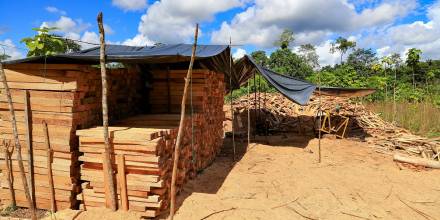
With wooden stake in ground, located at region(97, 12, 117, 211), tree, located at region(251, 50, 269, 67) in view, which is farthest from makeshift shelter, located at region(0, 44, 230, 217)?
tree, located at region(251, 50, 269, 67)

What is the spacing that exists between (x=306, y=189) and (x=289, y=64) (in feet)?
63.2

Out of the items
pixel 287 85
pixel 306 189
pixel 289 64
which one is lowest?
pixel 306 189

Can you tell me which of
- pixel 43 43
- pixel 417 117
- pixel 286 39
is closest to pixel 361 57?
pixel 286 39

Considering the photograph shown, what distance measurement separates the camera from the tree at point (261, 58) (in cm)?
2594

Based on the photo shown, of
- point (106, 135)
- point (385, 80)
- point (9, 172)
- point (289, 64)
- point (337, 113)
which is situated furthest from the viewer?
point (289, 64)

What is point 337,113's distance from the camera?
488 inches

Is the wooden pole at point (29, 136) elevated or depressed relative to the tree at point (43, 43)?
depressed

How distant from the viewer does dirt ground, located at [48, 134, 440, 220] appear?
206 inches

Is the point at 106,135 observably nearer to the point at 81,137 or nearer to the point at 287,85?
the point at 81,137

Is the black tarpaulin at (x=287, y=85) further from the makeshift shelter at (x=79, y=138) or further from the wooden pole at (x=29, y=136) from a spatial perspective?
the wooden pole at (x=29, y=136)

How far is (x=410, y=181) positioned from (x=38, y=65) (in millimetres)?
7756

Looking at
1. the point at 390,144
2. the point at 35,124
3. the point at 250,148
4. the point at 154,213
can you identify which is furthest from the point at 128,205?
the point at 390,144

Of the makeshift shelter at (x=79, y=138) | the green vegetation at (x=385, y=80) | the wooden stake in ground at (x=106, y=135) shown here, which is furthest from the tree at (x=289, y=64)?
the wooden stake in ground at (x=106, y=135)

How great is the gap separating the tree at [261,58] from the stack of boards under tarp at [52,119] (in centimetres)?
2152
